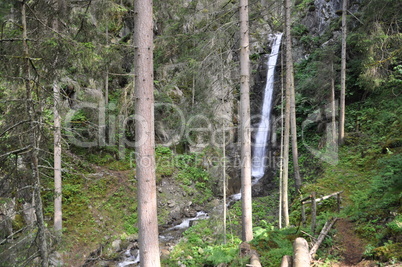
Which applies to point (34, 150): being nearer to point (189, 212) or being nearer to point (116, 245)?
point (116, 245)

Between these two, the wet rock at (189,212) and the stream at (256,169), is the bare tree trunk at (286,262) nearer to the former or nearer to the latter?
the stream at (256,169)

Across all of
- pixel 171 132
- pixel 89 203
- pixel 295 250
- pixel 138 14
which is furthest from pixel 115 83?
pixel 295 250

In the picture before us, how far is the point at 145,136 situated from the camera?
429cm

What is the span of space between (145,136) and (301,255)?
140 inches

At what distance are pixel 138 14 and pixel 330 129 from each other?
14767 mm

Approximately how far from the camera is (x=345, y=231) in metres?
5.97

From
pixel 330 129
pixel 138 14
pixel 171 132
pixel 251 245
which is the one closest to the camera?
pixel 138 14

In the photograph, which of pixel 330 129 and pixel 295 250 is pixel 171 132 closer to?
pixel 330 129

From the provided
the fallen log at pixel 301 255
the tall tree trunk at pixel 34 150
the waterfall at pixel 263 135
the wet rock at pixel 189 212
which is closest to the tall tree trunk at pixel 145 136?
A: the tall tree trunk at pixel 34 150

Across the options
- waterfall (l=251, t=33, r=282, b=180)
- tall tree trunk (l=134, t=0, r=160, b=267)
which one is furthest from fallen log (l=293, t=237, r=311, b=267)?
waterfall (l=251, t=33, r=282, b=180)

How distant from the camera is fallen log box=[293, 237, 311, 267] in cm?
409

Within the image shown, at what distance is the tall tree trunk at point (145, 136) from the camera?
4223 millimetres

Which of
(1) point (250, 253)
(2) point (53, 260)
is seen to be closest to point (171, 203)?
(2) point (53, 260)

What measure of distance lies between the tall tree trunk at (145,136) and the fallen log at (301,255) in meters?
2.47
